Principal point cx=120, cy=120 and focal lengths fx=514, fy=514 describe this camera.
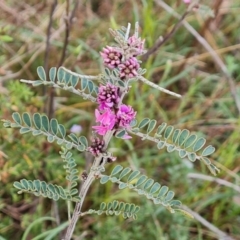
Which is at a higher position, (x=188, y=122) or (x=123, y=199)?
(x=188, y=122)

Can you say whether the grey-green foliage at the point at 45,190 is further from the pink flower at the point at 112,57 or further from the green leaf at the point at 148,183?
the pink flower at the point at 112,57

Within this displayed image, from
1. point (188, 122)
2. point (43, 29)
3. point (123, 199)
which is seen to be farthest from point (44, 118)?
point (43, 29)

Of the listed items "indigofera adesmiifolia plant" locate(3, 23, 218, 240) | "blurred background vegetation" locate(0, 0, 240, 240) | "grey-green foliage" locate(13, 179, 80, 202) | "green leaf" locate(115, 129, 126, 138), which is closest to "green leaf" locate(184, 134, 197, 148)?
"indigofera adesmiifolia plant" locate(3, 23, 218, 240)

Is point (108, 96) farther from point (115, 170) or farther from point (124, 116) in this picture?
point (115, 170)

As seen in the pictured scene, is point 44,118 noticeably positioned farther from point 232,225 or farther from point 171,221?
point 232,225

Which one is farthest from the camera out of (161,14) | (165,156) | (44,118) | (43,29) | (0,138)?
(161,14)

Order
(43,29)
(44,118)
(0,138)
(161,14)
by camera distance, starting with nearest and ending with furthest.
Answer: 1. (44,118)
2. (0,138)
3. (43,29)
4. (161,14)
